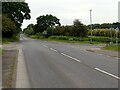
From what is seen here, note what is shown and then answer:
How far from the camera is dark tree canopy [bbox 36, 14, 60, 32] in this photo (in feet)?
538

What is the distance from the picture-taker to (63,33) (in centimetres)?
11500

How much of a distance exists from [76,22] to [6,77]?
74020mm

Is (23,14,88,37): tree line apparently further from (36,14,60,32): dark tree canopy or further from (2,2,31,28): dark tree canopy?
(2,2,31,28): dark tree canopy

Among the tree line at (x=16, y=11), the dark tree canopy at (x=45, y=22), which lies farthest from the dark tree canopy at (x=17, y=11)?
the dark tree canopy at (x=45, y=22)

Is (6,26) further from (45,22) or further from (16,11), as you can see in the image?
(45,22)

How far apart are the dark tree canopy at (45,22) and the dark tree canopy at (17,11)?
233 ft

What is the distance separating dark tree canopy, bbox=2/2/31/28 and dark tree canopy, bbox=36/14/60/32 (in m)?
70.9

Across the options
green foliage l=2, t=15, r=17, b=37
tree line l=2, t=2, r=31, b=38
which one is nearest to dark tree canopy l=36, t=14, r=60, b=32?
tree line l=2, t=2, r=31, b=38

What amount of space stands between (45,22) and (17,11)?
246ft

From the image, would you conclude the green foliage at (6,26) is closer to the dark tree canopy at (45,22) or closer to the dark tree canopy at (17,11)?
the dark tree canopy at (17,11)

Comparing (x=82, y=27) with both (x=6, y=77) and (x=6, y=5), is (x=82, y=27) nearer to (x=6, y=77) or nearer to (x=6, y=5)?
(x=6, y=5)

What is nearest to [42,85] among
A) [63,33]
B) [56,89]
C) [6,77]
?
[56,89]

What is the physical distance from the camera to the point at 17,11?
89312 mm

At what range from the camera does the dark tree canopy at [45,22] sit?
164 metres
